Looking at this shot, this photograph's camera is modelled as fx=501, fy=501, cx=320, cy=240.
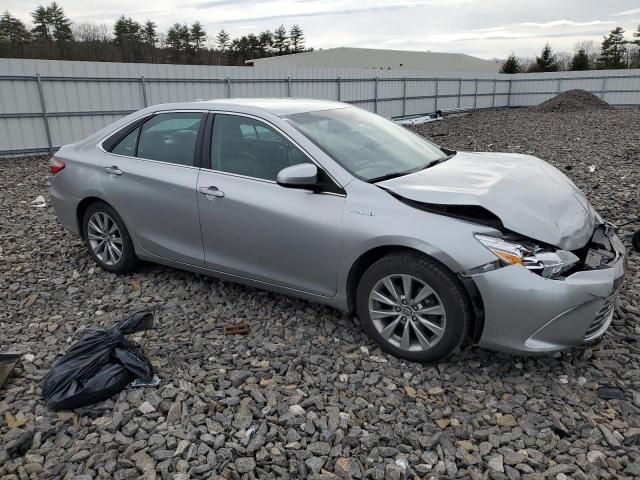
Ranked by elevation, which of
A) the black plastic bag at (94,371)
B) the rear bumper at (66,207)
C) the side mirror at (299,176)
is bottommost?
the black plastic bag at (94,371)

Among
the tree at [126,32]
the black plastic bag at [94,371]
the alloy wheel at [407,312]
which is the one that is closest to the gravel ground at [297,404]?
the black plastic bag at [94,371]

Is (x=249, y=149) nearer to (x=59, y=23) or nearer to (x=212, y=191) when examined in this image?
(x=212, y=191)

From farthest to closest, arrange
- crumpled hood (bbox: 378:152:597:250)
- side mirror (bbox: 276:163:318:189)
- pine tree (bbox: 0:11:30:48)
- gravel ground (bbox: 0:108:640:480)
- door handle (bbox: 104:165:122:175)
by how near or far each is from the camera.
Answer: pine tree (bbox: 0:11:30:48)
door handle (bbox: 104:165:122:175)
side mirror (bbox: 276:163:318:189)
crumpled hood (bbox: 378:152:597:250)
gravel ground (bbox: 0:108:640:480)

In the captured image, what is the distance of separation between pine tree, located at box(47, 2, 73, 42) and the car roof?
2253 inches

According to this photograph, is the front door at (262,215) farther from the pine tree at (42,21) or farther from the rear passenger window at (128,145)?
the pine tree at (42,21)

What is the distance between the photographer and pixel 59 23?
176ft

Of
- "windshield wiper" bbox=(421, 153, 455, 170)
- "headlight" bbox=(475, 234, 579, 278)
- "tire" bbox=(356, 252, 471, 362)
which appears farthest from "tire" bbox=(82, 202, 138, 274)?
"headlight" bbox=(475, 234, 579, 278)

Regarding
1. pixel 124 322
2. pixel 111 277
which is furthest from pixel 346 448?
pixel 111 277

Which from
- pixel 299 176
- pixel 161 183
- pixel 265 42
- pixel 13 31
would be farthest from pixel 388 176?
pixel 265 42

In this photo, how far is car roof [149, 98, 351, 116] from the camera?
3.90m

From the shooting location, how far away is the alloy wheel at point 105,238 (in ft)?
15.4

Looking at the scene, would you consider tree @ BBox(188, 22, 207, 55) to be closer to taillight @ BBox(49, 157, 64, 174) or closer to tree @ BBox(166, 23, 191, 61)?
tree @ BBox(166, 23, 191, 61)

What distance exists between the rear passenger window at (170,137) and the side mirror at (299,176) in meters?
1.10

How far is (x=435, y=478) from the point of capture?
7.81ft
